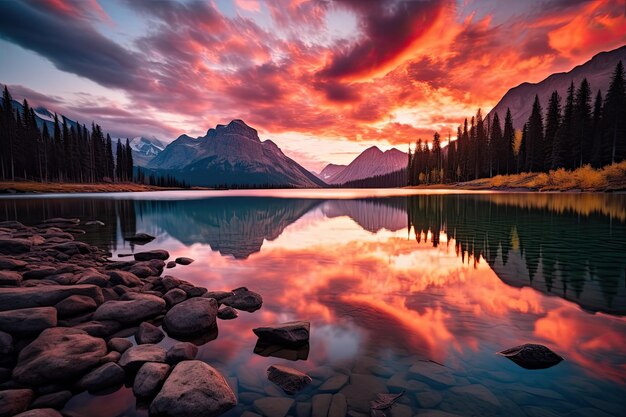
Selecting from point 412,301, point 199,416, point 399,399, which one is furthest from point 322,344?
point 412,301

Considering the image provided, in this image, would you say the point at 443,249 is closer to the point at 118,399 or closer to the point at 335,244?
the point at 335,244

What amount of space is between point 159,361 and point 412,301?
7990 mm

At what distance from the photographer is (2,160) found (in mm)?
103000

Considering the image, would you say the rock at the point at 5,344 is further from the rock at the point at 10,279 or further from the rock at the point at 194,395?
the rock at the point at 10,279

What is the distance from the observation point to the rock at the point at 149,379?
582 cm

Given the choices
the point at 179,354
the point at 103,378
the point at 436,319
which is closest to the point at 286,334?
the point at 179,354

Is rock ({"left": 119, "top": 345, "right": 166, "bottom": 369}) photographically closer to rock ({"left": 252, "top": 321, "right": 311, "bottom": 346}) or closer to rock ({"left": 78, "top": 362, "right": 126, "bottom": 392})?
rock ({"left": 78, "top": 362, "right": 126, "bottom": 392})

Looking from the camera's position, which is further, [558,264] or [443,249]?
[443,249]

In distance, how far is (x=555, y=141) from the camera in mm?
83562

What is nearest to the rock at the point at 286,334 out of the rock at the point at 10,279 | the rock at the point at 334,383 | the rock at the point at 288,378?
the rock at the point at 288,378

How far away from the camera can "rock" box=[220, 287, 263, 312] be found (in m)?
10.5

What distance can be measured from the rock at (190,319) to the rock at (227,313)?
0.48 m

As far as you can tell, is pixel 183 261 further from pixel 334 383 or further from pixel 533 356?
pixel 533 356

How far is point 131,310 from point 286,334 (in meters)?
5.03
